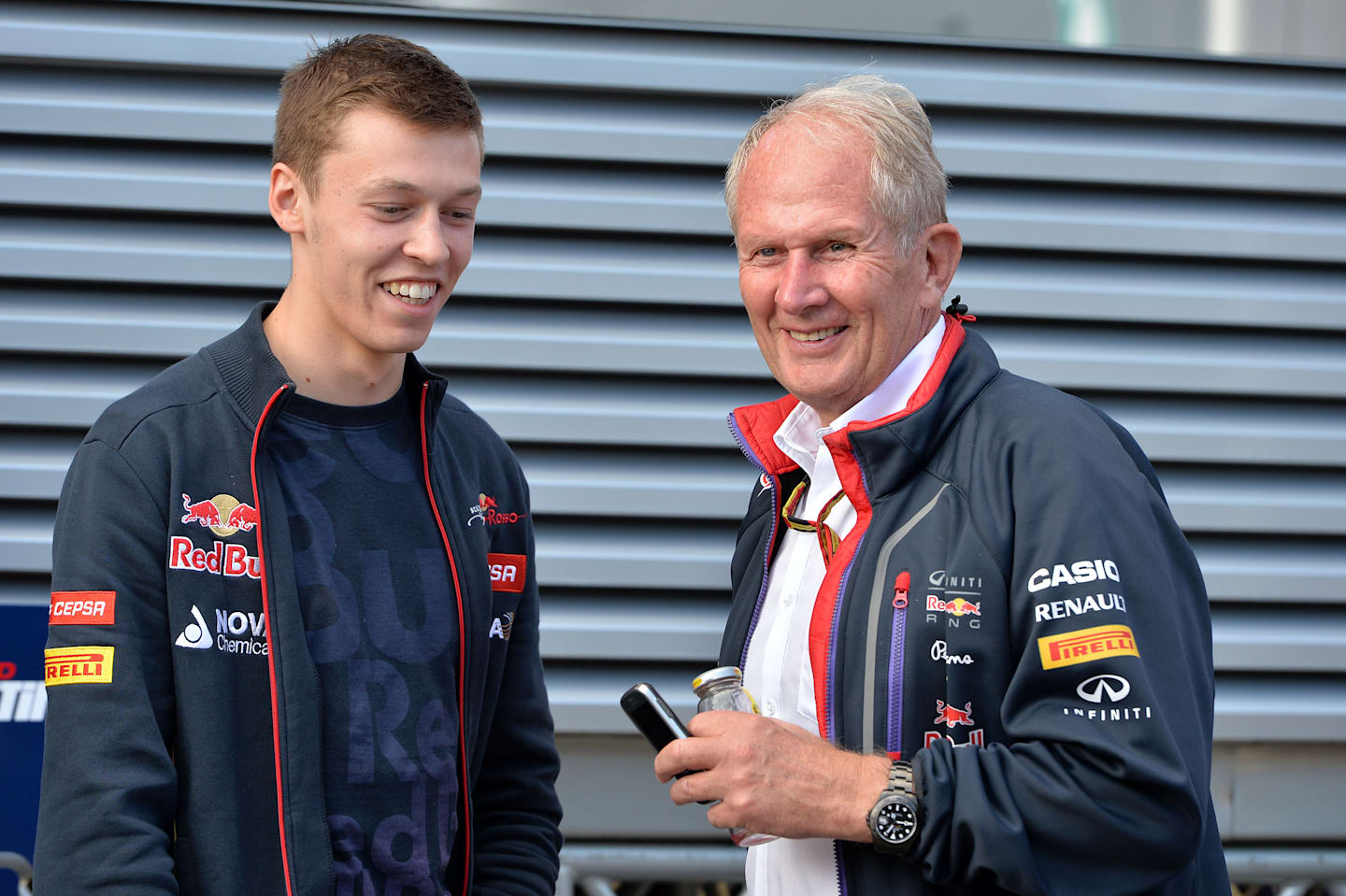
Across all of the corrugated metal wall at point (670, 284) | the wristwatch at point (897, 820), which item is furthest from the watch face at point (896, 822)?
the corrugated metal wall at point (670, 284)

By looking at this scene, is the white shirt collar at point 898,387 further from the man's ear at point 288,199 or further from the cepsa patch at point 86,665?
the cepsa patch at point 86,665

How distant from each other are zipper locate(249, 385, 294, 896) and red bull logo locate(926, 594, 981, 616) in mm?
969

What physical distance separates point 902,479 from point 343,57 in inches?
44.8

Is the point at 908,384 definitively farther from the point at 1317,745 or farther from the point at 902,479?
the point at 1317,745

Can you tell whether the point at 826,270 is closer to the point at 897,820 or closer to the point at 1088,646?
the point at 1088,646

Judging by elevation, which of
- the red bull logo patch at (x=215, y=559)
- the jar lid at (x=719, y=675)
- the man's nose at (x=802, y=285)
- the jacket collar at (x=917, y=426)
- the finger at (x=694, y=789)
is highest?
the man's nose at (x=802, y=285)

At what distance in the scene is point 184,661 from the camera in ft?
5.50

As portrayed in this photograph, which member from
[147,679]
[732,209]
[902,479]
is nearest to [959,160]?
[732,209]

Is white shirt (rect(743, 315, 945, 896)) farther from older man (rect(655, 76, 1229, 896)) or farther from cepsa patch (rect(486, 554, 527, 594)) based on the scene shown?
cepsa patch (rect(486, 554, 527, 594))

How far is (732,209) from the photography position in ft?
6.72

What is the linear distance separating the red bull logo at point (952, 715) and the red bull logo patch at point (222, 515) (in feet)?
3.45

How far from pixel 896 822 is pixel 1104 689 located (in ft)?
1.07

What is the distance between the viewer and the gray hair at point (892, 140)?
72.5 inches

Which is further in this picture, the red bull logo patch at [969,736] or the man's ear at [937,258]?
the man's ear at [937,258]
